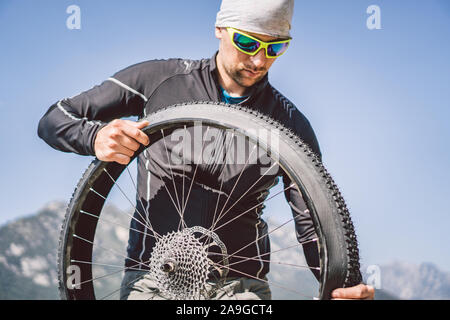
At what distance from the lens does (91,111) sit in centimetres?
126

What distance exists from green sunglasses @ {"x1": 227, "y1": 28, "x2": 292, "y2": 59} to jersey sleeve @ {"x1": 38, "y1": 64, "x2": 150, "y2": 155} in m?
0.35

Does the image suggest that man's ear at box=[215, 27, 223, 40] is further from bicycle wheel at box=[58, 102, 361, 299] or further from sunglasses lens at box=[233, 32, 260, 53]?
bicycle wheel at box=[58, 102, 361, 299]

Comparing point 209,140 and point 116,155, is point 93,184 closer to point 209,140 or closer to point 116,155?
point 116,155

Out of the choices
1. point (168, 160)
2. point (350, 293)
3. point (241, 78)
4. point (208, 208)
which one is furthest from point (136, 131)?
point (350, 293)

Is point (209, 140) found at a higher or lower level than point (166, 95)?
lower

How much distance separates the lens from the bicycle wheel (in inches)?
34.1

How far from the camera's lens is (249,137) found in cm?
92

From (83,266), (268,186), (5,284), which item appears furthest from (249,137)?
(5,284)

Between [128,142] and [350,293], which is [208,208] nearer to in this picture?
[128,142]

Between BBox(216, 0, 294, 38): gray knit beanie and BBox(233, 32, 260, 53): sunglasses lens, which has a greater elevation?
BBox(216, 0, 294, 38): gray knit beanie

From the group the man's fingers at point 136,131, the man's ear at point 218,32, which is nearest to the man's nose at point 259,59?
the man's ear at point 218,32

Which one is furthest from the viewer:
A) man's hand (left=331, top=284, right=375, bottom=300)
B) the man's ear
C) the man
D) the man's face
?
the man's ear

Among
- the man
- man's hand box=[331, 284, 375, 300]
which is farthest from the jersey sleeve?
man's hand box=[331, 284, 375, 300]

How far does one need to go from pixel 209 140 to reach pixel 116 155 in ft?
1.12
